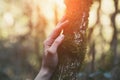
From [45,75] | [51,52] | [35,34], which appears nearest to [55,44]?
[51,52]

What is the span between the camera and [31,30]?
15852mm

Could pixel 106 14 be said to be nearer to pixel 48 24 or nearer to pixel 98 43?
pixel 98 43

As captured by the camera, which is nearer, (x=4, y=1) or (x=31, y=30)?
(x=31, y=30)

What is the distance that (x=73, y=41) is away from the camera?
2.18 metres

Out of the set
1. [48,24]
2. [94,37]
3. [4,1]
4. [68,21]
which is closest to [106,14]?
[94,37]

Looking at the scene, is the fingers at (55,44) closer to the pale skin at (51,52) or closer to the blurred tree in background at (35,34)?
the pale skin at (51,52)

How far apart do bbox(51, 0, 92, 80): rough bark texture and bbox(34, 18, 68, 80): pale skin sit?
3cm

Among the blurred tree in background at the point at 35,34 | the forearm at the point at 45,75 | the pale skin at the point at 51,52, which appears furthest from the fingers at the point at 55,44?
the blurred tree in background at the point at 35,34

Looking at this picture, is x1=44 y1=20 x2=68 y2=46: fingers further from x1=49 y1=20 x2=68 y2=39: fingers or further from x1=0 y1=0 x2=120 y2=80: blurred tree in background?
x1=0 y1=0 x2=120 y2=80: blurred tree in background

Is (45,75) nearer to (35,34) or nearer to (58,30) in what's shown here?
(58,30)

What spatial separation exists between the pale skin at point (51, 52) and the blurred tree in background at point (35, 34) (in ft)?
→ 32.1

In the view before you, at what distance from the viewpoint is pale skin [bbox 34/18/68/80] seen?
2.16 metres

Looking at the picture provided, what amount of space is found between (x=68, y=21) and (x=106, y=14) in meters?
11.2

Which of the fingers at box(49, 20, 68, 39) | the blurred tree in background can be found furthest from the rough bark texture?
the blurred tree in background
